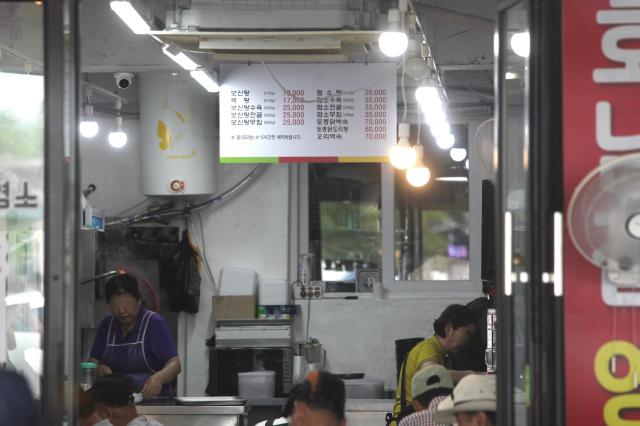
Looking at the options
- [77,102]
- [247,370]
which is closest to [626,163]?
[77,102]

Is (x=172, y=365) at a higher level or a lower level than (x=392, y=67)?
lower

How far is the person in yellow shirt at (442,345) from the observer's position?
254 inches

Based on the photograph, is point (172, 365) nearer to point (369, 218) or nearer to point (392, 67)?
point (392, 67)

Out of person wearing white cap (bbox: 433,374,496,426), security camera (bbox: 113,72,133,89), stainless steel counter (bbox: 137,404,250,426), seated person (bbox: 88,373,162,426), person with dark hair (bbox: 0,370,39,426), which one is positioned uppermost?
security camera (bbox: 113,72,133,89)

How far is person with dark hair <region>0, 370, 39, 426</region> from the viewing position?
378 cm

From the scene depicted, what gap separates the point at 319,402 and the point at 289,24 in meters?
2.38

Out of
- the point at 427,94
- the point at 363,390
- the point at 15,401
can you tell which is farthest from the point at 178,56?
the point at 363,390

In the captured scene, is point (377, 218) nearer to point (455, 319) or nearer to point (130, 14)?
point (455, 319)

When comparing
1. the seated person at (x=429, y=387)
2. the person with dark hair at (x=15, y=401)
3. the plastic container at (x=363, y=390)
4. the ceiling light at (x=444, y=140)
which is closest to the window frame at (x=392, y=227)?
the ceiling light at (x=444, y=140)

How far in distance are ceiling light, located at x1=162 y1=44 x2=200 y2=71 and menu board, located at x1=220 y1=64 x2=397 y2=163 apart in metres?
0.72

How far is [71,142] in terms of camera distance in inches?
168

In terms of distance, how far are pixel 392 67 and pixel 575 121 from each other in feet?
12.5

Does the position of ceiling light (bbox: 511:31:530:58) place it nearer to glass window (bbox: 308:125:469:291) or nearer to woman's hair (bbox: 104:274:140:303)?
woman's hair (bbox: 104:274:140:303)

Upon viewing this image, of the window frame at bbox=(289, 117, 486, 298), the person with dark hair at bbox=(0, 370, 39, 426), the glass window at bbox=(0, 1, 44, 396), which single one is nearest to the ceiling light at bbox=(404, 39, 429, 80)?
the glass window at bbox=(0, 1, 44, 396)
